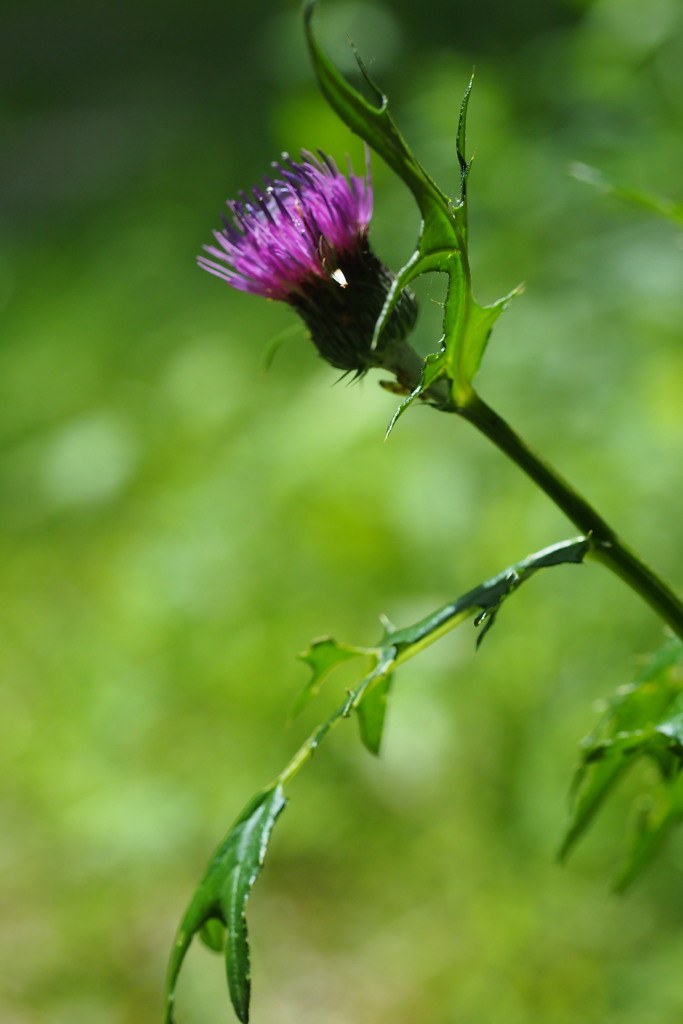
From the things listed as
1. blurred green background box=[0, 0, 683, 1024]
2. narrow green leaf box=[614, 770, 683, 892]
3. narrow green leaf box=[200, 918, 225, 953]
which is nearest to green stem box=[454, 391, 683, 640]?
narrow green leaf box=[614, 770, 683, 892]

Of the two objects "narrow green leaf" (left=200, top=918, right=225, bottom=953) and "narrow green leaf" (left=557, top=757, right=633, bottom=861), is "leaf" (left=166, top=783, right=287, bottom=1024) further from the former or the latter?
"narrow green leaf" (left=557, top=757, right=633, bottom=861)

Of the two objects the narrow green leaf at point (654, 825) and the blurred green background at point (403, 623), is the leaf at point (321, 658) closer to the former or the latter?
the narrow green leaf at point (654, 825)

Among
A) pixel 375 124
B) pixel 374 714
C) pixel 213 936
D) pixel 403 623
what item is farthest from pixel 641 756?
pixel 403 623

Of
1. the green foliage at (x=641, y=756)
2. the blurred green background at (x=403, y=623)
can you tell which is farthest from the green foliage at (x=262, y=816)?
the blurred green background at (x=403, y=623)

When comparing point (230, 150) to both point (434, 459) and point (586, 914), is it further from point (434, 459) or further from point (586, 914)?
point (586, 914)

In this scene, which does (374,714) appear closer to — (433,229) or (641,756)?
(641,756)
